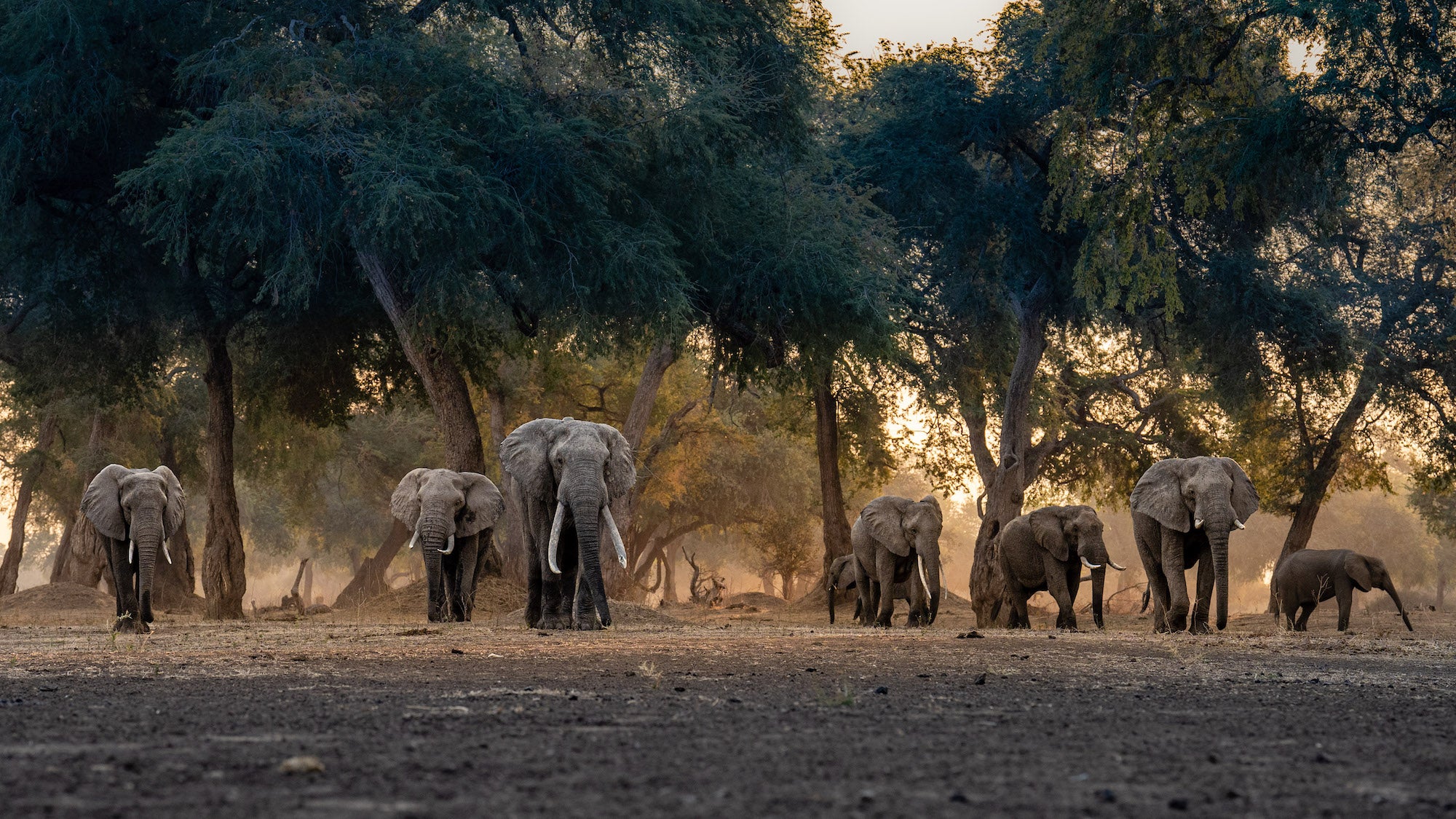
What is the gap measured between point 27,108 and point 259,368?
758cm

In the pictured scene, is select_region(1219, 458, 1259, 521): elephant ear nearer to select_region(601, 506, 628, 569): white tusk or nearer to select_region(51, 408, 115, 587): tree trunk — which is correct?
select_region(601, 506, 628, 569): white tusk

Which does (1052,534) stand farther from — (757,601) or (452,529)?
(757,601)

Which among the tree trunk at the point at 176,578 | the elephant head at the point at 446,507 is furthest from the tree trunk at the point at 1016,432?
the tree trunk at the point at 176,578

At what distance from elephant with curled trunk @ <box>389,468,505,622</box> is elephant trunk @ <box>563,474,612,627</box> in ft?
17.7

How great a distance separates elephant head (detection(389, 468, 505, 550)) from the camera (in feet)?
64.4

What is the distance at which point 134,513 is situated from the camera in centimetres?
1675

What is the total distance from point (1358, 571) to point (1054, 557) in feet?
17.4

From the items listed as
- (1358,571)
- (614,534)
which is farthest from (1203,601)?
(614,534)

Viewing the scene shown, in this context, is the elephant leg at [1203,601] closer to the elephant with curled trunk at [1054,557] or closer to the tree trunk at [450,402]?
the elephant with curled trunk at [1054,557]

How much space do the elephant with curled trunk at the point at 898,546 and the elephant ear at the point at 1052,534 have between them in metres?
1.45

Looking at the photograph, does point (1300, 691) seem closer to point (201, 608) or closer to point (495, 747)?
point (495, 747)

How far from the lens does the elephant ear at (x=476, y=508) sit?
2030 cm

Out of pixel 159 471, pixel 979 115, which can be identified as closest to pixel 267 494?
pixel 979 115

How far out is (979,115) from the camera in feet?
94.0
